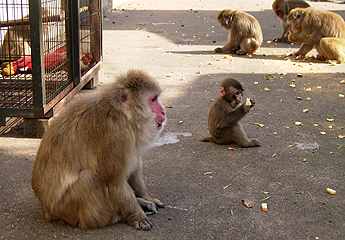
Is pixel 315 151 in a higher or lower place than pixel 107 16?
lower

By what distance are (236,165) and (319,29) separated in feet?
19.2

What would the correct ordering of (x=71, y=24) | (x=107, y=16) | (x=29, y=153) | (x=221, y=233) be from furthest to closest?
(x=107, y=16) → (x=71, y=24) → (x=29, y=153) → (x=221, y=233)

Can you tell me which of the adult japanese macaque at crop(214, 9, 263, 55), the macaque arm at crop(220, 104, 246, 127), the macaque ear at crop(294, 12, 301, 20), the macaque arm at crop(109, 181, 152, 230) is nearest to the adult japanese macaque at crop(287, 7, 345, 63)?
the macaque ear at crop(294, 12, 301, 20)

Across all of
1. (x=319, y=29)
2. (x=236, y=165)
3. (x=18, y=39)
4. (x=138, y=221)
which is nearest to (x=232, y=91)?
(x=236, y=165)

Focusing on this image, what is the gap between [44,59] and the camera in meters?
4.79

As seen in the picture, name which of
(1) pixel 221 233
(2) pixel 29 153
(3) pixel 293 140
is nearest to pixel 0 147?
(2) pixel 29 153

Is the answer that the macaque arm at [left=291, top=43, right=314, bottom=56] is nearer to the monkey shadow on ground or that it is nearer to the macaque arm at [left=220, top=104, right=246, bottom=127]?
the monkey shadow on ground

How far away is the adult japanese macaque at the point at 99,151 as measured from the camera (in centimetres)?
280

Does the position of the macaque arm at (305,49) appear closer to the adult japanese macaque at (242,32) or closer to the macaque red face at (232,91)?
the adult japanese macaque at (242,32)

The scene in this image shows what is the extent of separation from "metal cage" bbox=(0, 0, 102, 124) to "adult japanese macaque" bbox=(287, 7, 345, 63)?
16.1 ft

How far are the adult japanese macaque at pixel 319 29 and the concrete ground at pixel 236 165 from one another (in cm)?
41

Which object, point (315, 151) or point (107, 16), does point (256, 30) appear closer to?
point (315, 151)

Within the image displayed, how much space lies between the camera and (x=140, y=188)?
3.33 meters

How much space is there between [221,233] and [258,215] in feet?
1.42
